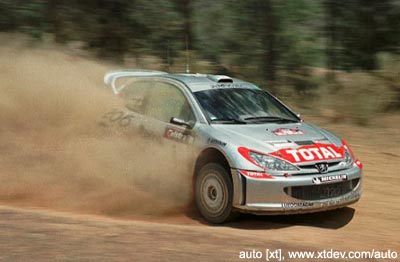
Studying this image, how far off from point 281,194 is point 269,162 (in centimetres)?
37

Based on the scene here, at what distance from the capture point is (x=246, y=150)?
6.45m

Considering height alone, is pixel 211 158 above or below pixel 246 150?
below

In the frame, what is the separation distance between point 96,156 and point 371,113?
6936mm

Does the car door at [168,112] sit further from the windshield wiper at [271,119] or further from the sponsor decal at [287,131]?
the sponsor decal at [287,131]

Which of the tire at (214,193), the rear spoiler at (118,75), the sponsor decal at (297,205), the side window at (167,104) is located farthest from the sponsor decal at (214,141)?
the rear spoiler at (118,75)

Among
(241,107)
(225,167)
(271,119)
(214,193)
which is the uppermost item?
(241,107)

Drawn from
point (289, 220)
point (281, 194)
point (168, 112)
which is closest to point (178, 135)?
point (168, 112)

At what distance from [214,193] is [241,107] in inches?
55.4

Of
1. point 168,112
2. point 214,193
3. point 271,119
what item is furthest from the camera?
point 168,112

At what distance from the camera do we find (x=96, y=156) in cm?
796

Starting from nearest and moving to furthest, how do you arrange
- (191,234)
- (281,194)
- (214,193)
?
(191,234)
(281,194)
(214,193)

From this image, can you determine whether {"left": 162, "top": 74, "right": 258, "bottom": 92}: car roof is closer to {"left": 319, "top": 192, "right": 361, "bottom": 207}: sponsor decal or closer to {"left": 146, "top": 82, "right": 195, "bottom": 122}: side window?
{"left": 146, "top": 82, "right": 195, "bottom": 122}: side window

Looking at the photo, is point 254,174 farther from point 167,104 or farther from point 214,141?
point 167,104

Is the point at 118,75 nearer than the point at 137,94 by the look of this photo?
No
